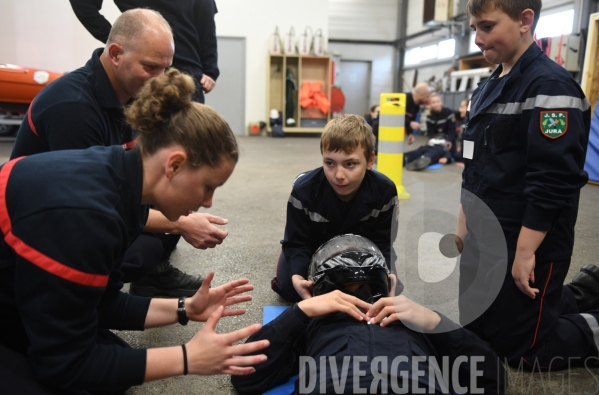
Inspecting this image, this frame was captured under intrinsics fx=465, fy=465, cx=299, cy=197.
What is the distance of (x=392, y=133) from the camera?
4297 mm

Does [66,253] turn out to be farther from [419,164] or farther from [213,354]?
[419,164]

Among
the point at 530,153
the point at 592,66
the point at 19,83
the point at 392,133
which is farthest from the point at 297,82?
the point at 530,153

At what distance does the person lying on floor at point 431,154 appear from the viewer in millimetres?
6307

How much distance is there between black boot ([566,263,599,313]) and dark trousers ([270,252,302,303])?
121 centimetres

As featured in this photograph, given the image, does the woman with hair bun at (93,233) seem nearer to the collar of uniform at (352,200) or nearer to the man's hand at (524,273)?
the collar of uniform at (352,200)

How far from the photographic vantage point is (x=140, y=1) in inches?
105

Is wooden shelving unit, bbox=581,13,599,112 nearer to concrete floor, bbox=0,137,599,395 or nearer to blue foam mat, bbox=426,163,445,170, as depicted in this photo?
concrete floor, bbox=0,137,599,395

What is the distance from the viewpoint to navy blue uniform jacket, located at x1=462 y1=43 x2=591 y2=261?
5.15ft

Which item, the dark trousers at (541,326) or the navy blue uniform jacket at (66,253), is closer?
the navy blue uniform jacket at (66,253)

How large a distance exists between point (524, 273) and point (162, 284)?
1606 millimetres

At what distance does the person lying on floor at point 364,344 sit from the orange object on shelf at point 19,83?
6857 millimetres

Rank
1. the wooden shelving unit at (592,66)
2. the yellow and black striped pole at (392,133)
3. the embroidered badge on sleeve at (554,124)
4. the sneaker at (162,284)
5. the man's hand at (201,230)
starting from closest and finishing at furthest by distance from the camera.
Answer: the embroidered badge on sleeve at (554,124) < the man's hand at (201,230) < the sneaker at (162,284) < the yellow and black striped pole at (392,133) < the wooden shelving unit at (592,66)

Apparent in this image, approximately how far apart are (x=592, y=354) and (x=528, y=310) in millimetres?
308

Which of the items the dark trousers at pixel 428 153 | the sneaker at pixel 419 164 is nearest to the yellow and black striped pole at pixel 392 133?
the sneaker at pixel 419 164
